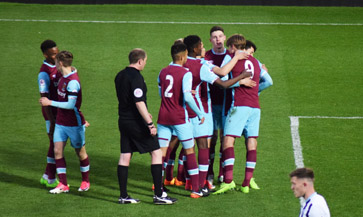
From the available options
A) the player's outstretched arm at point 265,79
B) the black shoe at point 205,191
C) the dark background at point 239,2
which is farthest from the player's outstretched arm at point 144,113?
the dark background at point 239,2

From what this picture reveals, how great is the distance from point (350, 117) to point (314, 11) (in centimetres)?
911

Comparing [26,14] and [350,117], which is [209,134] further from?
[26,14]

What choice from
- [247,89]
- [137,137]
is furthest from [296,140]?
[137,137]

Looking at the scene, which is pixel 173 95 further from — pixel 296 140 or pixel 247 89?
pixel 296 140

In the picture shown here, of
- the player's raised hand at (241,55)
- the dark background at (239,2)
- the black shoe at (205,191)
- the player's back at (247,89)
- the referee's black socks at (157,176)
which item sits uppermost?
the dark background at (239,2)

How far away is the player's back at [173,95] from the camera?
969 cm

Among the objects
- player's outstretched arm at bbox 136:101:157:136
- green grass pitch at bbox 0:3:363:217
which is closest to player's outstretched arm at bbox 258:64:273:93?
green grass pitch at bbox 0:3:363:217

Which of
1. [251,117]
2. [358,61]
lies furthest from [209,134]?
[358,61]

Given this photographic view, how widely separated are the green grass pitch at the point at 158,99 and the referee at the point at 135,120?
48 centimetres

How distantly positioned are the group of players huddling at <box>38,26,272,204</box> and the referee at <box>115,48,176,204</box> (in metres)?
0.38

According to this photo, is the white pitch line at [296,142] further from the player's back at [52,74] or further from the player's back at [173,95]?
the player's back at [52,74]

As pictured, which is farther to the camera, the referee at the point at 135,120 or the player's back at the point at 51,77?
the player's back at the point at 51,77

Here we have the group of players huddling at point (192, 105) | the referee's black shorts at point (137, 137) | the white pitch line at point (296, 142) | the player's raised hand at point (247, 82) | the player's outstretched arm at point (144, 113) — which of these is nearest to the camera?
the player's outstretched arm at point (144, 113)

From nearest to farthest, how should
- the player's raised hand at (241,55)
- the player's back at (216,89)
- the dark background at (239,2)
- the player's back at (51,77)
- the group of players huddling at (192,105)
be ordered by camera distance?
the group of players huddling at (192,105) → the player's raised hand at (241,55) → the player's back at (51,77) → the player's back at (216,89) → the dark background at (239,2)
